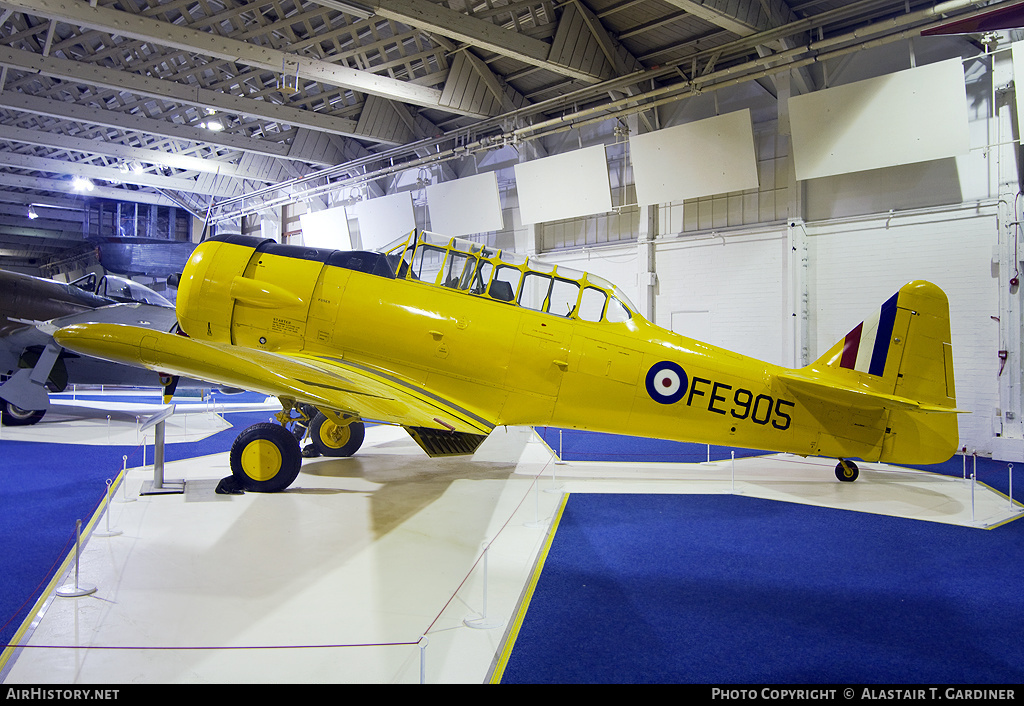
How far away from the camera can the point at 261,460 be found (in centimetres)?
502

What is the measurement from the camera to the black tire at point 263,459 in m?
4.99

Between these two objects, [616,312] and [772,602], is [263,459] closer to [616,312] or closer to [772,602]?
[616,312]

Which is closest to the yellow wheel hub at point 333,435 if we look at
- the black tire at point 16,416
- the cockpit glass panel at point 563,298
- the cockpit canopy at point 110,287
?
the cockpit glass panel at point 563,298

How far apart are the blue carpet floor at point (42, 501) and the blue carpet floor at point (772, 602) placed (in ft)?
9.07

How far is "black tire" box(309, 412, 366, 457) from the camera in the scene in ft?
22.8

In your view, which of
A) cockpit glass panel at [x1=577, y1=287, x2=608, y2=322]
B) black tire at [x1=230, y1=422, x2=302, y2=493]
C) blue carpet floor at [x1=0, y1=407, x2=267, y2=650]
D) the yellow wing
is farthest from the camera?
cockpit glass panel at [x1=577, y1=287, x2=608, y2=322]

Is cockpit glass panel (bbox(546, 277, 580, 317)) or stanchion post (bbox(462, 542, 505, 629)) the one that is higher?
cockpit glass panel (bbox(546, 277, 580, 317))

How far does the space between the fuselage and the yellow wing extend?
2.37ft

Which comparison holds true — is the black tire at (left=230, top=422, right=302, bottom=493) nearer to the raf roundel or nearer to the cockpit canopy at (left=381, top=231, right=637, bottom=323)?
the cockpit canopy at (left=381, top=231, right=637, bottom=323)

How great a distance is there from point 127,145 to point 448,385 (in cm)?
1641

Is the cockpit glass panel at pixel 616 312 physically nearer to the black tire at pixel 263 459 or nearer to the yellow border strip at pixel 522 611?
the yellow border strip at pixel 522 611

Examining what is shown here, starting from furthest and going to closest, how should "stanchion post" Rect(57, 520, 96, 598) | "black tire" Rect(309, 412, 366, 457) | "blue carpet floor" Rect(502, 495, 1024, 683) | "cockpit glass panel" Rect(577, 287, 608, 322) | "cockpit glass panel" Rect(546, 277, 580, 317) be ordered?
"black tire" Rect(309, 412, 366, 457) → "cockpit glass panel" Rect(546, 277, 580, 317) → "cockpit glass panel" Rect(577, 287, 608, 322) → "stanchion post" Rect(57, 520, 96, 598) → "blue carpet floor" Rect(502, 495, 1024, 683)

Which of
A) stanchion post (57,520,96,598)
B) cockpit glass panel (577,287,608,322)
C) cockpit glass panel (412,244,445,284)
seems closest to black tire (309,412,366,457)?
cockpit glass panel (412,244,445,284)

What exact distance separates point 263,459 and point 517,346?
2614 mm
